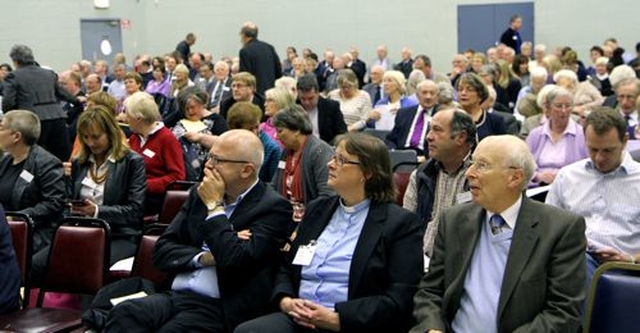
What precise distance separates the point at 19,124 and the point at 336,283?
2.62 metres

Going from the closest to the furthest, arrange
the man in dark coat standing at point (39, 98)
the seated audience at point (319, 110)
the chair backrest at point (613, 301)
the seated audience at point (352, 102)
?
the chair backrest at point (613, 301)
the seated audience at point (319, 110)
the seated audience at point (352, 102)
the man in dark coat standing at point (39, 98)

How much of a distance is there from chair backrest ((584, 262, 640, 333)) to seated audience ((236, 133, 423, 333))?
0.65 m

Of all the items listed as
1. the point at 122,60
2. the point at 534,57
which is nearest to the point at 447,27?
the point at 534,57

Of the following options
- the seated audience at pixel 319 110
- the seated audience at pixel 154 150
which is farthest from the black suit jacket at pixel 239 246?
the seated audience at pixel 319 110

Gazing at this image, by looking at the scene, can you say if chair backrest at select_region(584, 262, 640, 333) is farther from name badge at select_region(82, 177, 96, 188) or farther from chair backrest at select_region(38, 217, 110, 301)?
name badge at select_region(82, 177, 96, 188)

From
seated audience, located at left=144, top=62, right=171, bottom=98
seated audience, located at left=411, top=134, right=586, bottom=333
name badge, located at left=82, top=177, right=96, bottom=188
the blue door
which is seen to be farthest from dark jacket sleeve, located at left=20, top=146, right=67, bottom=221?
the blue door

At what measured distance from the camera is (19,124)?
520cm

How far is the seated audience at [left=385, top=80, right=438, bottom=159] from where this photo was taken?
7.23 metres

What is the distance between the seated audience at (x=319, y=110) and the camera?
7535 mm

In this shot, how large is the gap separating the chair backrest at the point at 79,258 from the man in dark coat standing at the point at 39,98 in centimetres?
530

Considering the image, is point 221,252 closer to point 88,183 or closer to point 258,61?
point 88,183

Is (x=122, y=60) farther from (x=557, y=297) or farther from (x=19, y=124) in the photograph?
(x=557, y=297)

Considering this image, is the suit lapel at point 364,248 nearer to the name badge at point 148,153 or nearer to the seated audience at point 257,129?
the seated audience at point 257,129

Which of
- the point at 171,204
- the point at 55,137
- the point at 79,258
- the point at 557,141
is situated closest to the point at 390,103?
the point at 557,141
